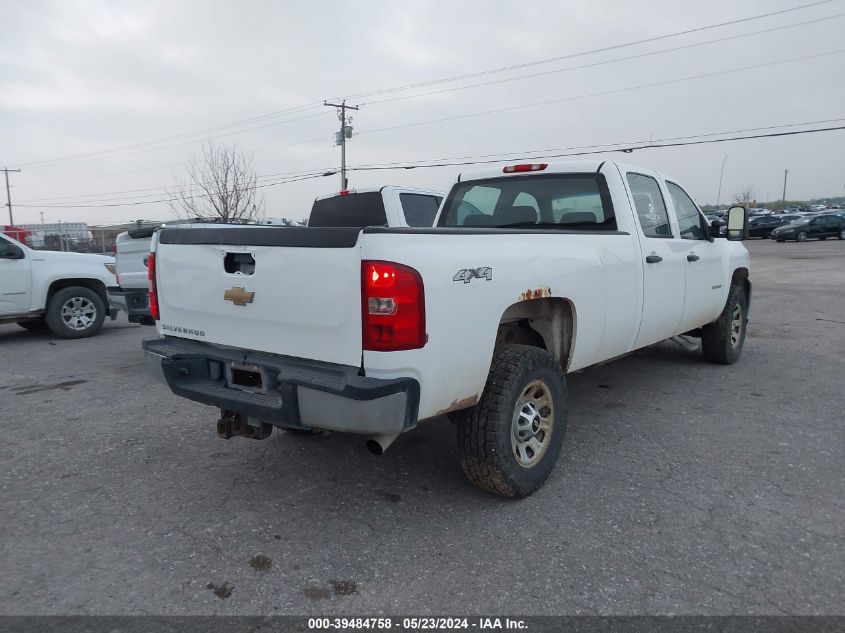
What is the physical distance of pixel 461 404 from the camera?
2941 millimetres

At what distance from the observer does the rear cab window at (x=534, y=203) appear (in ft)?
14.7

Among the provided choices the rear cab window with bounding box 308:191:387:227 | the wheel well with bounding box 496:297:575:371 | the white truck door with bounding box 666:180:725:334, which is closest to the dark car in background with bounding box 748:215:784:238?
the white truck door with bounding box 666:180:725:334

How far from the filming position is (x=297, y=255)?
9.28 ft

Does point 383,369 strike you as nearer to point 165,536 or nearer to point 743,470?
point 165,536

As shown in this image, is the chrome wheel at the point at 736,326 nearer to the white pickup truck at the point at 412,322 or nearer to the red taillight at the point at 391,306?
the white pickup truck at the point at 412,322

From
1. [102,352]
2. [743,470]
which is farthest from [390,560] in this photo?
[102,352]

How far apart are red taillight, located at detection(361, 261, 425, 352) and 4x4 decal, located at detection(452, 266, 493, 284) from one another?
258 millimetres

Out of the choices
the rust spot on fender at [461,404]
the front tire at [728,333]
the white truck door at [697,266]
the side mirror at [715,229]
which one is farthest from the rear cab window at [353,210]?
the rust spot on fender at [461,404]

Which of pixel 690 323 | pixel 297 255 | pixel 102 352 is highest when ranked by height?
pixel 297 255

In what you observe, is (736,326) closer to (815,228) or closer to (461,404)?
(461,404)

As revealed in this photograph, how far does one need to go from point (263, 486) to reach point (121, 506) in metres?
0.76

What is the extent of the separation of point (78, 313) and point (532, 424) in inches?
313

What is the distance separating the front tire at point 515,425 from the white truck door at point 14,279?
25.4 feet

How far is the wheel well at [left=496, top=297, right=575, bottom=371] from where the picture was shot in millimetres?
3646
